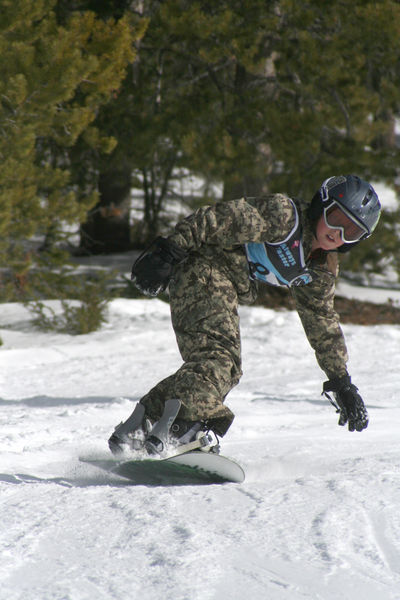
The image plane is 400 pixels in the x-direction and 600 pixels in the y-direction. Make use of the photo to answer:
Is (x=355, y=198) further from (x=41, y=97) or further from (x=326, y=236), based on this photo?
(x=41, y=97)

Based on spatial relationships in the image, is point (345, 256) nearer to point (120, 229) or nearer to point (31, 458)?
point (120, 229)

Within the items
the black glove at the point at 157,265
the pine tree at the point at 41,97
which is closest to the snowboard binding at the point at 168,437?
the black glove at the point at 157,265

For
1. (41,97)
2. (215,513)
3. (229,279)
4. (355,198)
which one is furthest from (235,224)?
(41,97)

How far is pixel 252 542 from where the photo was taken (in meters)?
2.19

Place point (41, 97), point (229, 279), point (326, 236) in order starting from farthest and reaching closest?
point (41, 97) < point (229, 279) < point (326, 236)

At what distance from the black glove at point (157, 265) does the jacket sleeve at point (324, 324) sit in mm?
766

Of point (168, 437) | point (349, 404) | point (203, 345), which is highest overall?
point (203, 345)

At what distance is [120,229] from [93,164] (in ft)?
12.3

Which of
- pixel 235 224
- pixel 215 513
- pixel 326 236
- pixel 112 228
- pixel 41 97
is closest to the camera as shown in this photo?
pixel 215 513

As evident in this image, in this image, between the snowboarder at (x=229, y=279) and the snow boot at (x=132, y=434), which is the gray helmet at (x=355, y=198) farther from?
the snow boot at (x=132, y=434)

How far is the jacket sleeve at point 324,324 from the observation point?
3400 mm

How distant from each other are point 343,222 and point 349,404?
897mm

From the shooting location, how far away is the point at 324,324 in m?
3.42

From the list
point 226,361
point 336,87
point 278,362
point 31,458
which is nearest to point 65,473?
point 31,458
